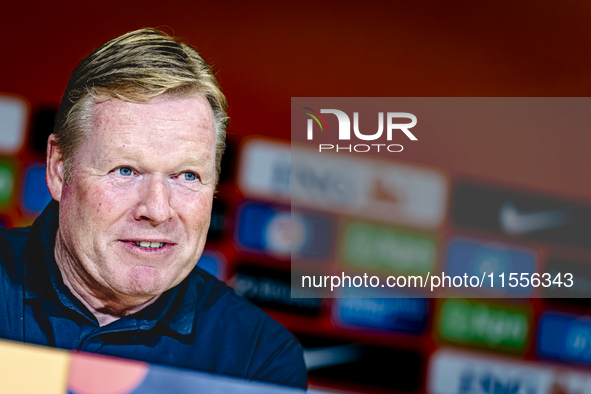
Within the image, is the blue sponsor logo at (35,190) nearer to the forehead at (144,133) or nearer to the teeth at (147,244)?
the forehead at (144,133)

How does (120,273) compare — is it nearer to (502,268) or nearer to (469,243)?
(469,243)

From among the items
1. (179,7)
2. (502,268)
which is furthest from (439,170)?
(179,7)

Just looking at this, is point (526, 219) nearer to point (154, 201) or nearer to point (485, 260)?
point (485, 260)

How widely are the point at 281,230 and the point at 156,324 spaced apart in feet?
1.61

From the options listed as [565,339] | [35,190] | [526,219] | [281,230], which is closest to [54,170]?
[35,190]

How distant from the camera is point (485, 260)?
166 cm

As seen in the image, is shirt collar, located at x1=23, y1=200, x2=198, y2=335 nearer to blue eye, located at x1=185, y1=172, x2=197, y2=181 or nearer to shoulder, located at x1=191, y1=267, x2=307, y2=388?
shoulder, located at x1=191, y1=267, x2=307, y2=388

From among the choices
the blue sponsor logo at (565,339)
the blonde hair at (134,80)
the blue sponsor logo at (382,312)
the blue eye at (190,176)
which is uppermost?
the blonde hair at (134,80)

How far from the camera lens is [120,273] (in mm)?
1528

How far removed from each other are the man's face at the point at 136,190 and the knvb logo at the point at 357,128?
333 mm

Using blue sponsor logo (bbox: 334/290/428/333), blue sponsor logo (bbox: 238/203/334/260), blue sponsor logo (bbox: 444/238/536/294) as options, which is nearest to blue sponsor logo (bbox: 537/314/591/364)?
blue sponsor logo (bbox: 444/238/536/294)

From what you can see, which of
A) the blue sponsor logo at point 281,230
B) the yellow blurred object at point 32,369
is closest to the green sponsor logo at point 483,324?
the blue sponsor logo at point 281,230

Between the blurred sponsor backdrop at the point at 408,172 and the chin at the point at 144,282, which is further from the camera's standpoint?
the blurred sponsor backdrop at the point at 408,172

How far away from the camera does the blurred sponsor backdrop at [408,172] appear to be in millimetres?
1640
